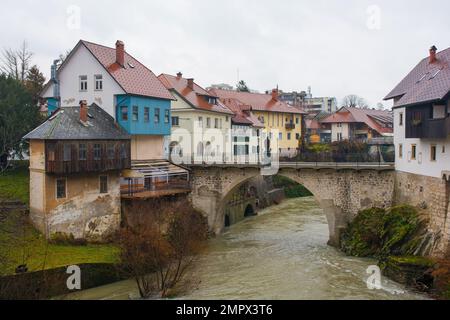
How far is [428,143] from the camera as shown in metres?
31.4

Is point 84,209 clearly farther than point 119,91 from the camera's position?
No

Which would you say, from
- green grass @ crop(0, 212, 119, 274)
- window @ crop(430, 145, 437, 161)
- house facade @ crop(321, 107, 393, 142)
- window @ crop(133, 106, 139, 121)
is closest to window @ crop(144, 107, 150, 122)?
window @ crop(133, 106, 139, 121)

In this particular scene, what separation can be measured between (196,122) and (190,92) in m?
4.29

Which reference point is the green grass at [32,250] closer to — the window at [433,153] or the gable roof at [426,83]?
the window at [433,153]

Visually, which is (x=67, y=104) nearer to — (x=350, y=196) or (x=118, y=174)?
(x=118, y=174)

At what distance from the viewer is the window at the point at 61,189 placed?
32.3 metres

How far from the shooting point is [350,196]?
3700cm

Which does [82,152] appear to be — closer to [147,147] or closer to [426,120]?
[147,147]

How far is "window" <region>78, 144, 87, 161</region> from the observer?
32.9 metres

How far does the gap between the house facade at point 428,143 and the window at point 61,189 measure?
2301 centimetres

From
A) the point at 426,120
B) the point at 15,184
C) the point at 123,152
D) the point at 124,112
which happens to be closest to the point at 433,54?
the point at 426,120

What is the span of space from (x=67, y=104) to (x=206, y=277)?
20244mm

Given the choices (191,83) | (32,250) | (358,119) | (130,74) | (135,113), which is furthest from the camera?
(358,119)
